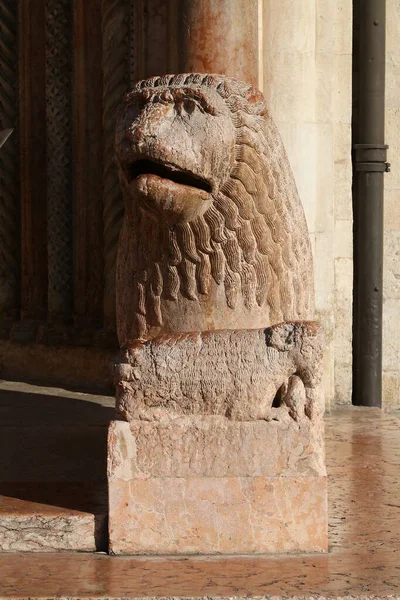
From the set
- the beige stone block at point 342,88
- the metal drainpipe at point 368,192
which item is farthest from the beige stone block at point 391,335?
the beige stone block at point 342,88

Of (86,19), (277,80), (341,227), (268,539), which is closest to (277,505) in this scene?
(268,539)

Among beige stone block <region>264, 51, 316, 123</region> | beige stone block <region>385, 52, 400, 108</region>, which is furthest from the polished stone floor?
beige stone block <region>385, 52, 400, 108</region>

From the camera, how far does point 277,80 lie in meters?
6.02

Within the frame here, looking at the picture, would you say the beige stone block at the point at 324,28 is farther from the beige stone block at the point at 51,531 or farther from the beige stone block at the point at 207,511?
the beige stone block at the point at 51,531

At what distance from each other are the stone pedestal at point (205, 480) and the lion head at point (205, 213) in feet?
1.41

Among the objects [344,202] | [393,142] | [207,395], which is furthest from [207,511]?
[393,142]

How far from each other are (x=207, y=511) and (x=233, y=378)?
0.42 metres

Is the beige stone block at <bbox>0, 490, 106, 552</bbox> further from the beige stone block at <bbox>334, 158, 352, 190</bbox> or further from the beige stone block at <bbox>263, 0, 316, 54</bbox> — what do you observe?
the beige stone block at <bbox>334, 158, 352, 190</bbox>

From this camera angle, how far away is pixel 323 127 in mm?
6434

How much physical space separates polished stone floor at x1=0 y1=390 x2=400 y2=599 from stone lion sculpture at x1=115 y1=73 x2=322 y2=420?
0.46m

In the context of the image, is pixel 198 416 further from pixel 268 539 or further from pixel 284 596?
pixel 284 596

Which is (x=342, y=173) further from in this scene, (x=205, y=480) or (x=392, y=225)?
(x=205, y=480)

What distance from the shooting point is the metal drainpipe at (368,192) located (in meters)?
6.82

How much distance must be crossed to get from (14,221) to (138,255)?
152 inches
